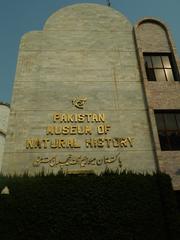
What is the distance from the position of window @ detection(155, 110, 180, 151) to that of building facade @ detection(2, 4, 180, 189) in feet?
0.23

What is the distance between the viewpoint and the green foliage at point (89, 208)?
12625 millimetres

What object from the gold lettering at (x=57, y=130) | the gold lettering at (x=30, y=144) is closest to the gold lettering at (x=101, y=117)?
the gold lettering at (x=57, y=130)

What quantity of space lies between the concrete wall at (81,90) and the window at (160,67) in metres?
1.10

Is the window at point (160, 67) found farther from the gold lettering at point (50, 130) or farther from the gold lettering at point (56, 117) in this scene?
the gold lettering at point (50, 130)

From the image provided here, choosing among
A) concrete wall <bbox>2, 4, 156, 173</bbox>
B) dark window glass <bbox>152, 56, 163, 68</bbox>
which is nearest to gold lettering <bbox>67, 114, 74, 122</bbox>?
concrete wall <bbox>2, 4, 156, 173</bbox>

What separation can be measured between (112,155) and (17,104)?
7671mm

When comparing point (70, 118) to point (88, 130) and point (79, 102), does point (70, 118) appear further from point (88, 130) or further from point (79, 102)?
point (88, 130)

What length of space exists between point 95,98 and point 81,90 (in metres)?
1.25

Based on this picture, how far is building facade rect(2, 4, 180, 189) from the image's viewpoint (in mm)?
16328

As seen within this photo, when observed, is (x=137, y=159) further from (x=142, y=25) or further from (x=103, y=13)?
(x=103, y=13)

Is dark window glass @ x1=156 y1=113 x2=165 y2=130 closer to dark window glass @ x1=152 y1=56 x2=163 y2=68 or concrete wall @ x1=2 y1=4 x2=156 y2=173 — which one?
concrete wall @ x1=2 y1=4 x2=156 y2=173

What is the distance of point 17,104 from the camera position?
18078 mm

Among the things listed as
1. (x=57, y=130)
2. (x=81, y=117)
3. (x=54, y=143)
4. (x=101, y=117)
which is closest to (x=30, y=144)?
(x=54, y=143)

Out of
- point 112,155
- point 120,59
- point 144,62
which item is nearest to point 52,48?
point 120,59
